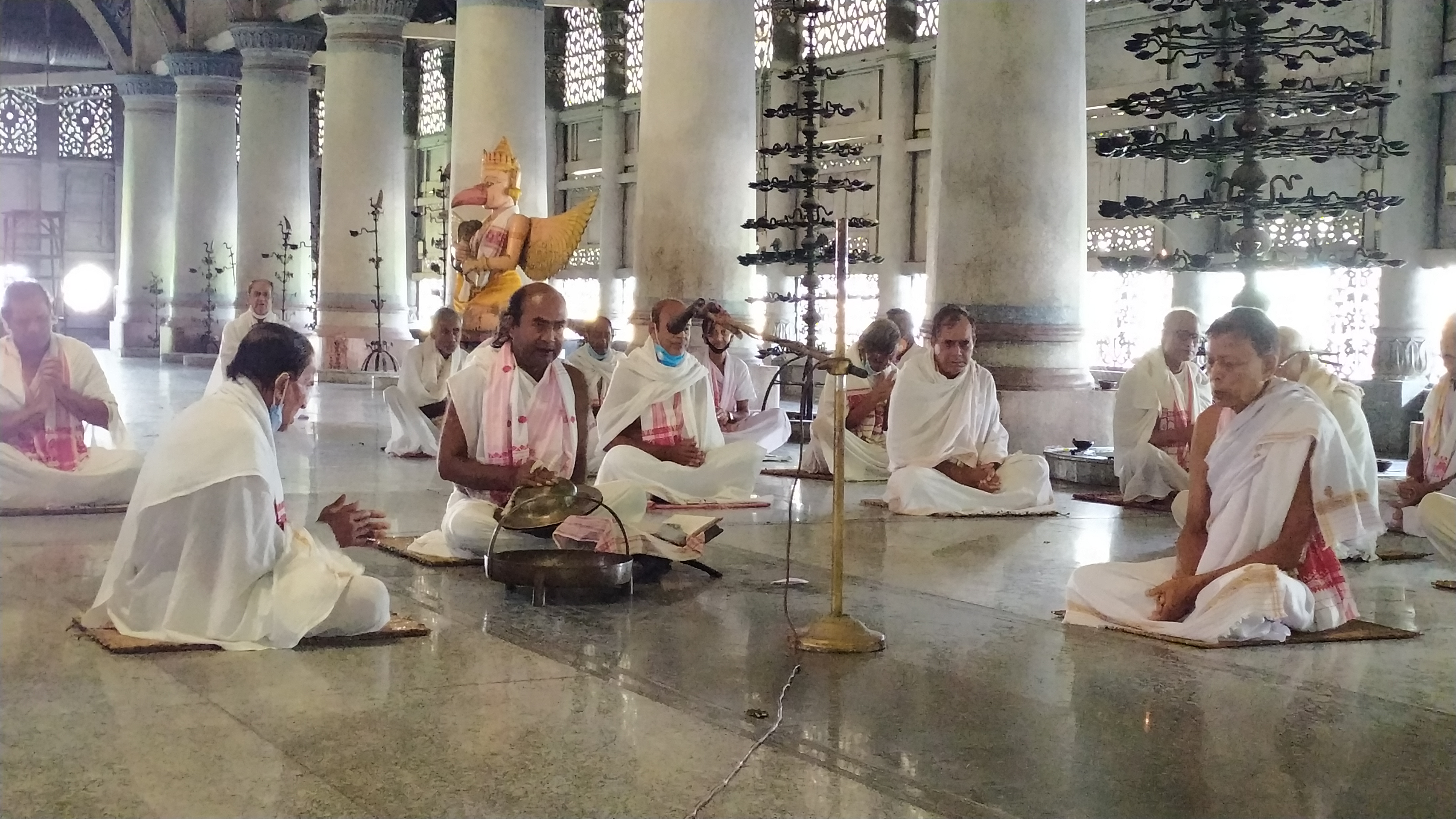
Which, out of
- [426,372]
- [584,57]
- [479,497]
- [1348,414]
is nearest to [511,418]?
[479,497]

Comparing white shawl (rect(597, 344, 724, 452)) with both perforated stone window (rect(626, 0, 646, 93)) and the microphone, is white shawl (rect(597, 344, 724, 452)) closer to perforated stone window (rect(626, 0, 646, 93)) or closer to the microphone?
the microphone

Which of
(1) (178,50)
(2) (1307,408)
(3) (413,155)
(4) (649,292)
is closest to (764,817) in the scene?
(2) (1307,408)

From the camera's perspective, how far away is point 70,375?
305 inches

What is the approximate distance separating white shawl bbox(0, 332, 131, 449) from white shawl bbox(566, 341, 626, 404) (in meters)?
3.23

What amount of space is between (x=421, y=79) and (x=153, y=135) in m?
5.06

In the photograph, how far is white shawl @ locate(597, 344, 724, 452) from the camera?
8.55 metres

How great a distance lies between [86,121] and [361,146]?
58.2 ft

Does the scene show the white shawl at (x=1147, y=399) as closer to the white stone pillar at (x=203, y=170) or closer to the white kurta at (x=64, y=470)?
the white kurta at (x=64, y=470)

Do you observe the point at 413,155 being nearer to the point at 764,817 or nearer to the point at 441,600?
the point at 441,600

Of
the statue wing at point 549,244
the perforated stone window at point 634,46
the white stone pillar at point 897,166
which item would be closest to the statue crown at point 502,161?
the statue wing at point 549,244

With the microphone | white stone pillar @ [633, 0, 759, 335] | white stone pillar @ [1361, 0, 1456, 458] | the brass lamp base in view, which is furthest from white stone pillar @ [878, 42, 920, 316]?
the brass lamp base

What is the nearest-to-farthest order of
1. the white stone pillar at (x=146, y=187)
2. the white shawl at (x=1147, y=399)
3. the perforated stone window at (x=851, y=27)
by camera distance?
the white shawl at (x=1147, y=399)
the perforated stone window at (x=851, y=27)
the white stone pillar at (x=146, y=187)

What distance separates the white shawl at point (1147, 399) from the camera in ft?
29.1

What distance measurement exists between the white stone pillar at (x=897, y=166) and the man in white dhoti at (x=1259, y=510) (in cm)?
1224
